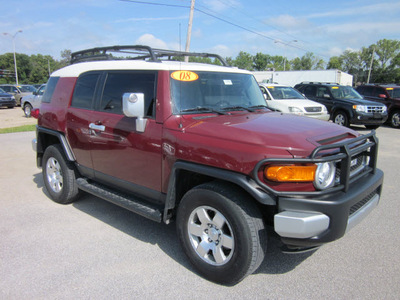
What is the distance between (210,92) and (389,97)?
1375 centimetres

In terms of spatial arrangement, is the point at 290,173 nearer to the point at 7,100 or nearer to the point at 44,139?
the point at 44,139

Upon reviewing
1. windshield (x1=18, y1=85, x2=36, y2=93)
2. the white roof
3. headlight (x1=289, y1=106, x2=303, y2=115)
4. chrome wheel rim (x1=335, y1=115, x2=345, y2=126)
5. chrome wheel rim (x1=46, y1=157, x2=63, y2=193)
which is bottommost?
chrome wheel rim (x1=46, y1=157, x2=63, y2=193)

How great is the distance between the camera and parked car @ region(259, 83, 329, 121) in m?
11.0

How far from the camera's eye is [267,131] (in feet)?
9.03

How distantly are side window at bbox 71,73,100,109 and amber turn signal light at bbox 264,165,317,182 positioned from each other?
261cm

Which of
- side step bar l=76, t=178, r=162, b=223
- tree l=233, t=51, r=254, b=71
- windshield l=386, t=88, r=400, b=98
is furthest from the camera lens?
tree l=233, t=51, r=254, b=71

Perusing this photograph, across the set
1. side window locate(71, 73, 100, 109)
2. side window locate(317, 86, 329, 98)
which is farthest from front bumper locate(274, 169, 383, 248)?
side window locate(317, 86, 329, 98)

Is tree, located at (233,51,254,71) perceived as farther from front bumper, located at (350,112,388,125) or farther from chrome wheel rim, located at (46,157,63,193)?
chrome wheel rim, located at (46,157,63,193)

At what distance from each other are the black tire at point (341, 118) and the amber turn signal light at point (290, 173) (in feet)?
36.0

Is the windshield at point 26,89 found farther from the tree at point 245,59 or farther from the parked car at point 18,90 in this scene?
the tree at point 245,59

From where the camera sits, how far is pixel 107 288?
278 centimetres

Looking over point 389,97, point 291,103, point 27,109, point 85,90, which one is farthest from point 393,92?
point 27,109

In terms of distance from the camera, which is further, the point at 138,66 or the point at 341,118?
the point at 341,118

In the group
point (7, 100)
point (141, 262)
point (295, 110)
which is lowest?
point (141, 262)
